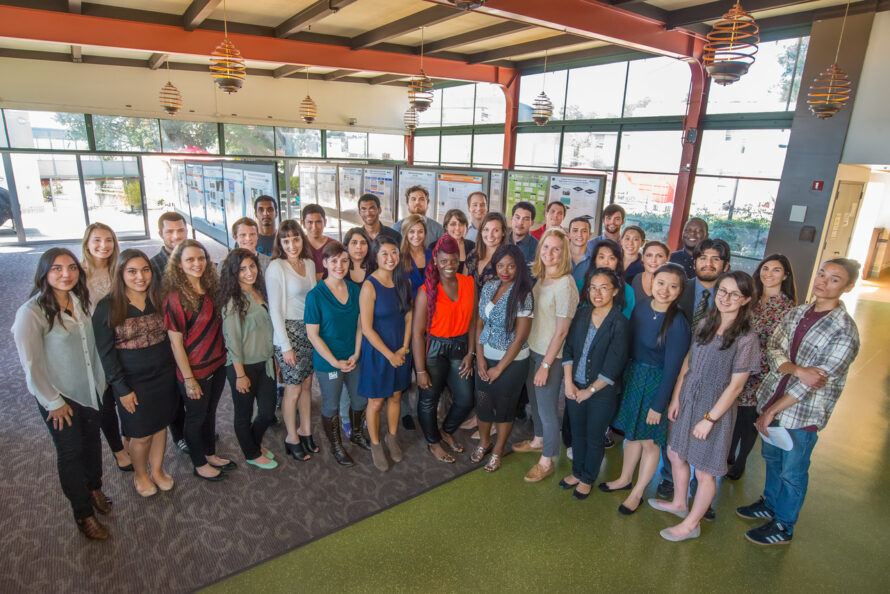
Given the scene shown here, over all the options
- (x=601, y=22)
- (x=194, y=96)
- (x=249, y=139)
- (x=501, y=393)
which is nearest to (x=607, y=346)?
(x=501, y=393)

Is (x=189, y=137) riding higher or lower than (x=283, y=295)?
higher

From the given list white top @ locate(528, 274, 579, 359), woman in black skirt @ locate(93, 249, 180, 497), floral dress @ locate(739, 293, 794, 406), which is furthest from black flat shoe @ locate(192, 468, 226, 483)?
floral dress @ locate(739, 293, 794, 406)

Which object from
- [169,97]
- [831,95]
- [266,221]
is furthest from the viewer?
[169,97]

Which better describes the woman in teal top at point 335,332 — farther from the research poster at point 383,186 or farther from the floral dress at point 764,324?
the research poster at point 383,186

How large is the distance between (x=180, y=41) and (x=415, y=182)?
15.1 ft

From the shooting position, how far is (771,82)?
7457 millimetres

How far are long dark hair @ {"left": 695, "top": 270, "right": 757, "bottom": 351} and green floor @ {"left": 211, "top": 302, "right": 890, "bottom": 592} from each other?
4.26ft

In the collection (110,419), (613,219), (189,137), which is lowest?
(110,419)

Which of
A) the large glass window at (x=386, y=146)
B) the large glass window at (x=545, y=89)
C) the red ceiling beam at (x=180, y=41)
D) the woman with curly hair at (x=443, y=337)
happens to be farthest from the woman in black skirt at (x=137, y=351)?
the large glass window at (x=386, y=146)

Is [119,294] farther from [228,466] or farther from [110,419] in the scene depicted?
[228,466]

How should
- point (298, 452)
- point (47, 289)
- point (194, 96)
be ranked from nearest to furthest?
point (47, 289) < point (298, 452) < point (194, 96)

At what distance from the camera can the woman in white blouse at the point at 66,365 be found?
2.44 metres

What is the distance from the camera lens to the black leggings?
3.26 meters

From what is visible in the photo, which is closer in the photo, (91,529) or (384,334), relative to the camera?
(91,529)
